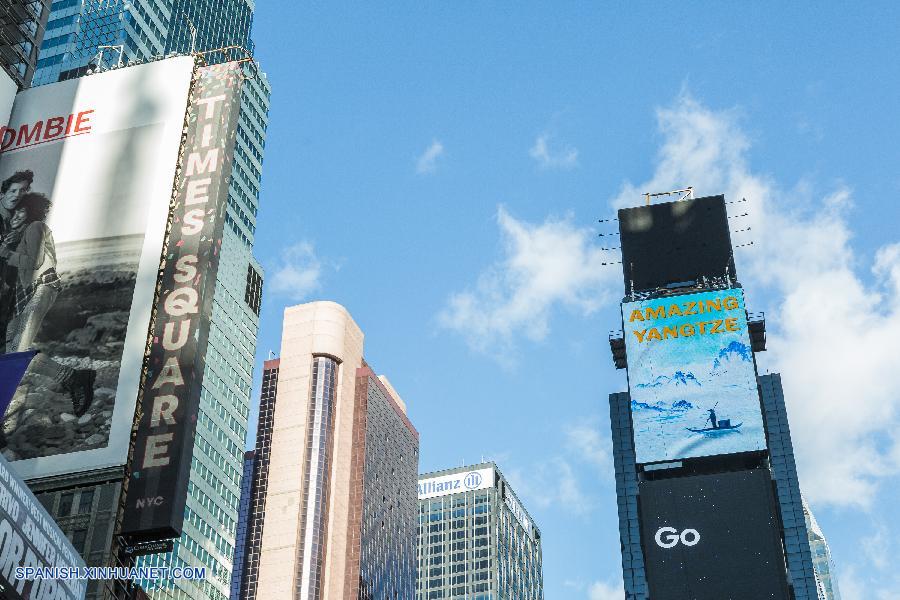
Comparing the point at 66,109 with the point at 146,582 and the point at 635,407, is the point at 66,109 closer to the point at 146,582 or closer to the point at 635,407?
the point at 635,407

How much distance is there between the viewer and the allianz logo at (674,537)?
90.9 metres

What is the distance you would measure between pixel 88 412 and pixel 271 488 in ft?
451

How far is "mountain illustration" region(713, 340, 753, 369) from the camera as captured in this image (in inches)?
3863

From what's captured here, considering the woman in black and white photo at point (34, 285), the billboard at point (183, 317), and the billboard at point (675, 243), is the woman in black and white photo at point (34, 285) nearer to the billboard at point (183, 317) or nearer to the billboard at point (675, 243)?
the billboard at point (183, 317)

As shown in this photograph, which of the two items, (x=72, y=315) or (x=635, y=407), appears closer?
(x=72, y=315)

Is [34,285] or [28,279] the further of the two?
[28,279]

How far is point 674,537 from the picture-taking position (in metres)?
91.6

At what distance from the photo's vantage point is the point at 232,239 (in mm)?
140375

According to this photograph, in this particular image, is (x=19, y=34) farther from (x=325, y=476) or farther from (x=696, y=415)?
(x=325, y=476)

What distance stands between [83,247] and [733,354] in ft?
215

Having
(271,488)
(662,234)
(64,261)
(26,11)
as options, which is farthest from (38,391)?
(271,488)

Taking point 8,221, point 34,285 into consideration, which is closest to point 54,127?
point 8,221

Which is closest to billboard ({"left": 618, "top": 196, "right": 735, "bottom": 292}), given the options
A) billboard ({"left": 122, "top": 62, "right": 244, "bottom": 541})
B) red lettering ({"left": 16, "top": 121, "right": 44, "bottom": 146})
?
billboard ({"left": 122, "top": 62, "right": 244, "bottom": 541})

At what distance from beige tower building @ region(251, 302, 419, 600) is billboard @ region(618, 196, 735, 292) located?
7872 cm
